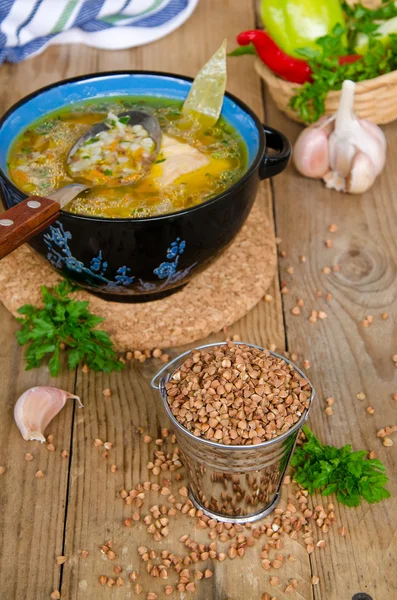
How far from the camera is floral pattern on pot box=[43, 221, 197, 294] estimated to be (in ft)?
5.99

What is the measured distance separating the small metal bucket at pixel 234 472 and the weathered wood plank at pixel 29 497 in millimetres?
314

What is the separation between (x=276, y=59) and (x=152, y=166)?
0.87 meters

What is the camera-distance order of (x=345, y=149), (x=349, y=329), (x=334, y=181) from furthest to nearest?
(x=334, y=181), (x=345, y=149), (x=349, y=329)

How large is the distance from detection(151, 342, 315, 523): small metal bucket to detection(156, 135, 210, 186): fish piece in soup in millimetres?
505

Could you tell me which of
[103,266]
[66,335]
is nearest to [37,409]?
[66,335]

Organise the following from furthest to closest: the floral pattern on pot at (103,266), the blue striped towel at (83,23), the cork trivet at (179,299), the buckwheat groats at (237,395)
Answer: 1. the blue striped towel at (83,23)
2. the cork trivet at (179,299)
3. the floral pattern on pot at (103,266)
4. the buckwheat groats at (237,395)

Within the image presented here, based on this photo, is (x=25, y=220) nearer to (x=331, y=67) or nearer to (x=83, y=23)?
(x=331, y=67)

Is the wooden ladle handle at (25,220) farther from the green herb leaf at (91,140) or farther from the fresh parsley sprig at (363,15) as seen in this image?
the fresh parsley sprig at (363,15)

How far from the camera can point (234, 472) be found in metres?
1.63

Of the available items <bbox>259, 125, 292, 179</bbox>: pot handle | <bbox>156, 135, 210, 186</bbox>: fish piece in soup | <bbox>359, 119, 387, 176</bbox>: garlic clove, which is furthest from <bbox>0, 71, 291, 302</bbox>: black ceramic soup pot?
<bbox>359, 119, 387, 176</bbox>: garlic clove

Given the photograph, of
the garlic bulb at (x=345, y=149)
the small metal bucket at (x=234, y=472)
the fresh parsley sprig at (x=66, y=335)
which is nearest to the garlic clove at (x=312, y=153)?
the garlic bulb at (x=345, y=149)

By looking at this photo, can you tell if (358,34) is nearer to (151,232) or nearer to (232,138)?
(232,138)

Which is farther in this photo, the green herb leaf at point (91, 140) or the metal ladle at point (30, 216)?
the green herb leaf at point (91, 140)

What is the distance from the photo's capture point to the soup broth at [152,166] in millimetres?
1895
